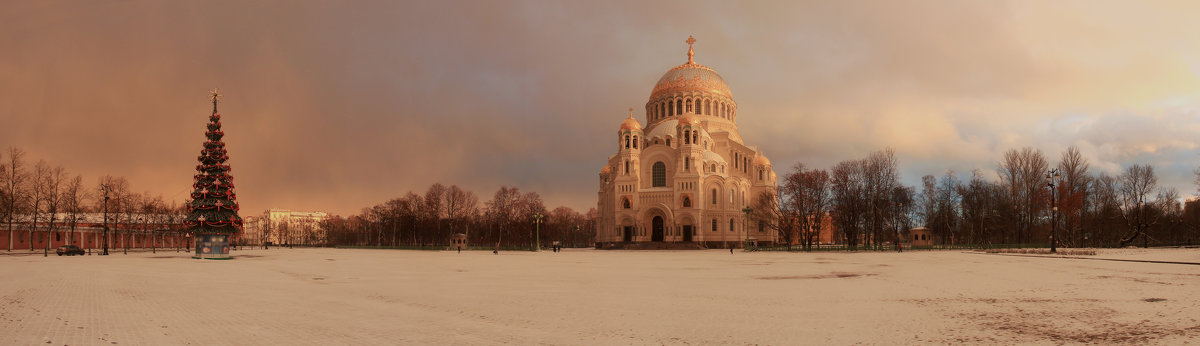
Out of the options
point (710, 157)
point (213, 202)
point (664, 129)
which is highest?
point (664, 129)

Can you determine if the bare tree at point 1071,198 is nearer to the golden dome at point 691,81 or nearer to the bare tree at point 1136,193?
the bare tree at point 1136,193

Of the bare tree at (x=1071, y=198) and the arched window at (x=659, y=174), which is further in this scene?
the arched window at (x=659, y=174)

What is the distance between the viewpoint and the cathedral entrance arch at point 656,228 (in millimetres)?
77062

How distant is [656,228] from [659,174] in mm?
6870

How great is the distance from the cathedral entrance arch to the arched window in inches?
181

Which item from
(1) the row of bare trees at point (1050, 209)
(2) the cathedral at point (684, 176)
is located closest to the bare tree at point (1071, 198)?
(1) the row of bare trees at point (1050, 209)

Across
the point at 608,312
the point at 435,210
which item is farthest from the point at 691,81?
the point at 608,312

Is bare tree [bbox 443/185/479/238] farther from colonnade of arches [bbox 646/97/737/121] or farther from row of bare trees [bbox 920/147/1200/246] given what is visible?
row of bare trees [bbox 920/147/1200/246]

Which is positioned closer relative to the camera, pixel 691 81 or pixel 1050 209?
pixel 1050 209

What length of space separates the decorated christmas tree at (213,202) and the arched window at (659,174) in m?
47.2

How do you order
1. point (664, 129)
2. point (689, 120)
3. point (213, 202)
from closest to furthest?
1. point (213, 202)
2. point (689, 120)
3. point (664, 129)

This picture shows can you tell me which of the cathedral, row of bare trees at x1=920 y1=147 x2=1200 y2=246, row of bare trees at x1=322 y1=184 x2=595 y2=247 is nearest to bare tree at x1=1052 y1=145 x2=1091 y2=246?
row of bare trees at x1=920 y1=147 x2=1200 y2=246

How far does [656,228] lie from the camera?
7762 centimetres

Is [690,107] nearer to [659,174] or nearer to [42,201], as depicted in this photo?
[659,174]
